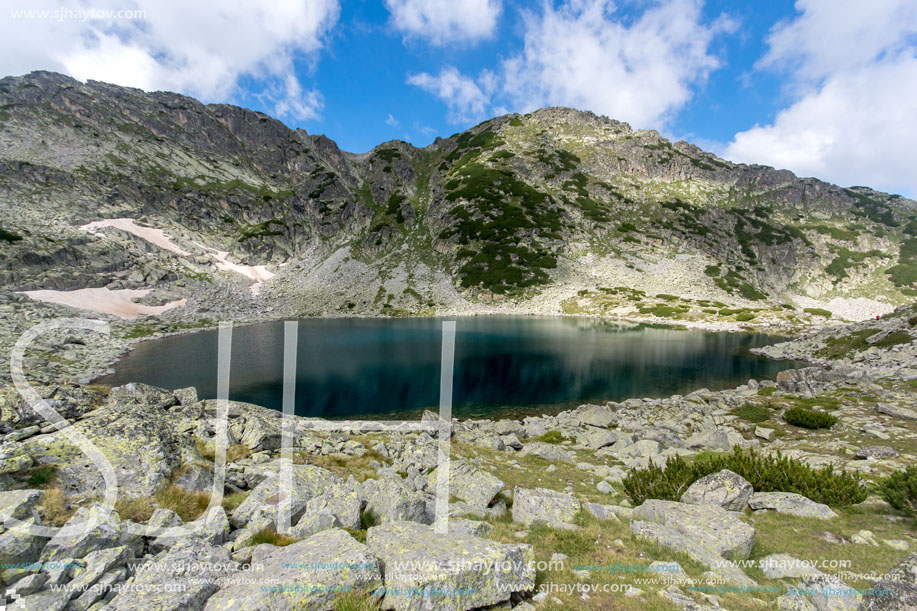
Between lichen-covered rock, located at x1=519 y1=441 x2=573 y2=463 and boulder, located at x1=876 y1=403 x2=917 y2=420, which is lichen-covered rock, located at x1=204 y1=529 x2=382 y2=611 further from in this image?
boulder, located at x1=876 y1=403 x2=917 y2=420

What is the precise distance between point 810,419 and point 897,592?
20.0m

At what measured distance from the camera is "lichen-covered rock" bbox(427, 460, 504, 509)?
31.4ft

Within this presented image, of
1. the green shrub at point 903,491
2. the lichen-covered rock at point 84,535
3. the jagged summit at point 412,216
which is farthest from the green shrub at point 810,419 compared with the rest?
the jagged summit at point 412,216

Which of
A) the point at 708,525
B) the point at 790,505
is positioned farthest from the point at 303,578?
the point at 790,505

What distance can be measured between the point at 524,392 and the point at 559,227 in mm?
116083

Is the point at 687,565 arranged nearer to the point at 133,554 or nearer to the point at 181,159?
the point at 133,554

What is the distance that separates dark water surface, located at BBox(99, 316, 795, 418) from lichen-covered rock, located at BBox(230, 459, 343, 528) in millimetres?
20895

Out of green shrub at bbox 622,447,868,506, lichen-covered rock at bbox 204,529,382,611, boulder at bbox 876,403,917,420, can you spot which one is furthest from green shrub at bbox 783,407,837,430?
lichen-covered rock at bbox 204,529,382,611

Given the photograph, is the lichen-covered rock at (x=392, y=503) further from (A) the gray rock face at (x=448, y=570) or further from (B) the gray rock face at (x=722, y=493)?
(B) the gray rock face at (x=722, y=493)

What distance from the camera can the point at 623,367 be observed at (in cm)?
4353

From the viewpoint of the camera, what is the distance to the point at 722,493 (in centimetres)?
969

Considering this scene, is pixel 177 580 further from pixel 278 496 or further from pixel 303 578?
pixel 278 496

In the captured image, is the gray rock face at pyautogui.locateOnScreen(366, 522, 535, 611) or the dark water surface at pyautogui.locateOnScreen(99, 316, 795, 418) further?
the dark water surface at pyautogui.locateOnScreen(99, 316, 795, 418)

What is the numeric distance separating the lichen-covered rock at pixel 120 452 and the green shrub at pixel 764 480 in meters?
12.9
